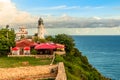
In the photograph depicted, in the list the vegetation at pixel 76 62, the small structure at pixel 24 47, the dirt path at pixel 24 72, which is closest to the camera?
the dirt path at pixel 24 72

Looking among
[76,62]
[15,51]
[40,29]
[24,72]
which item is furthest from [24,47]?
[40,29]

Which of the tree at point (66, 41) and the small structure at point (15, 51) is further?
the tree at point (66, 41)

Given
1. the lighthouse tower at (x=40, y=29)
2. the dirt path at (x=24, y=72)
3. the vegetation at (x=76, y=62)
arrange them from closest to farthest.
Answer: the dirt path at (x=24, y=72) < the vegetation at (x=76, y=62) < the lighthouse tower at (x=40, y=29)

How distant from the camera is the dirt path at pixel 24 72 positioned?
115 feet

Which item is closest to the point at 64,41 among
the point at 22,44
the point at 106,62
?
the point at 22,44

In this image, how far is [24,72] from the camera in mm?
36656

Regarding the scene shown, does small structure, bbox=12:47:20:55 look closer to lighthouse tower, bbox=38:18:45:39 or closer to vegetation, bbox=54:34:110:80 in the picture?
vegetation, bbox=54:34:110:80

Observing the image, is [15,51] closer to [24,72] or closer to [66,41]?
[66,41]

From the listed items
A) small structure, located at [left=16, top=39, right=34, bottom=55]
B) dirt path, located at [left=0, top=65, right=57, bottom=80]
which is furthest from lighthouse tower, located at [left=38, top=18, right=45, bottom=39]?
dirt path, located at [left=0, top=65, right=57, bottom=80]

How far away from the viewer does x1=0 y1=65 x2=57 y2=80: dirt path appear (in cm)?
3509

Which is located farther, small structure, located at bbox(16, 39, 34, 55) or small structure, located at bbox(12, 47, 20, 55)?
small structure, located at bbox(16, 39, 34, 55)

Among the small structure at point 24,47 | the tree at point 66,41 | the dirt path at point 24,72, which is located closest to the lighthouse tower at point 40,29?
the tree at point 66,41

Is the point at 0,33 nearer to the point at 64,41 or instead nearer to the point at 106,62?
the point at 64,41

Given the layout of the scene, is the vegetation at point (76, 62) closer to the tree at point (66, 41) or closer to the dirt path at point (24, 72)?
the tree at point (66, 41)
